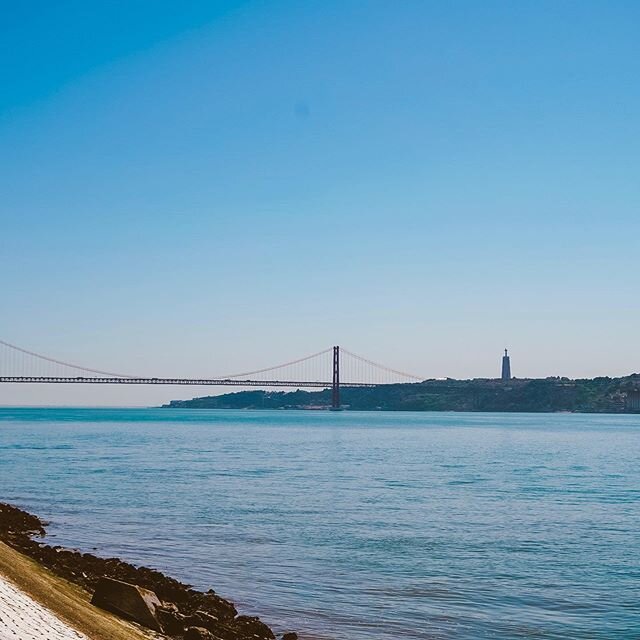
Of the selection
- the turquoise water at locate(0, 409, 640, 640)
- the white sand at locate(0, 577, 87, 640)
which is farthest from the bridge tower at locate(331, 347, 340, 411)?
the white sand at locate(0, 577, 87, 640)

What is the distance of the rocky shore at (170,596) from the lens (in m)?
13.6

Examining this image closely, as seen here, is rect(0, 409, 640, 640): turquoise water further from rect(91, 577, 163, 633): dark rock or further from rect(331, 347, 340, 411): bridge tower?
rect(331, 347, 340, 411): bridge tower

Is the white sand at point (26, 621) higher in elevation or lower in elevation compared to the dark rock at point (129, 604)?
higher

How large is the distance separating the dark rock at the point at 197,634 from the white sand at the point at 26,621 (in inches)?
93.1

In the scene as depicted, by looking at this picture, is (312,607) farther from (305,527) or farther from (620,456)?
(620,456)

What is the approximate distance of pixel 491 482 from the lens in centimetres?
4000

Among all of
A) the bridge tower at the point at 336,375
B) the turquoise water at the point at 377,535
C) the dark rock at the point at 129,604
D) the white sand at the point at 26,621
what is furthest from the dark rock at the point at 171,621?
the bridge tower at the point at 336,375

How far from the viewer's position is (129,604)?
13.3 metres

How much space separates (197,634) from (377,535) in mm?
11831

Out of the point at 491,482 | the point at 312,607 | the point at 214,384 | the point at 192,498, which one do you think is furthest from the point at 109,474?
the point at 214,384

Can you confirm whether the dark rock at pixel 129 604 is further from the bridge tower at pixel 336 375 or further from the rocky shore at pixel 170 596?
the bridge tower at pixel 336 375

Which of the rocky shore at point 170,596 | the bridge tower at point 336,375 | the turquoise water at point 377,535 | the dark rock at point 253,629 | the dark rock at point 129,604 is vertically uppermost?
the bridge tower at point 336,375

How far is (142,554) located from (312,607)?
21.4 ft

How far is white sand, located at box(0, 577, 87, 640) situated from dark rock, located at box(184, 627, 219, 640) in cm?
236
